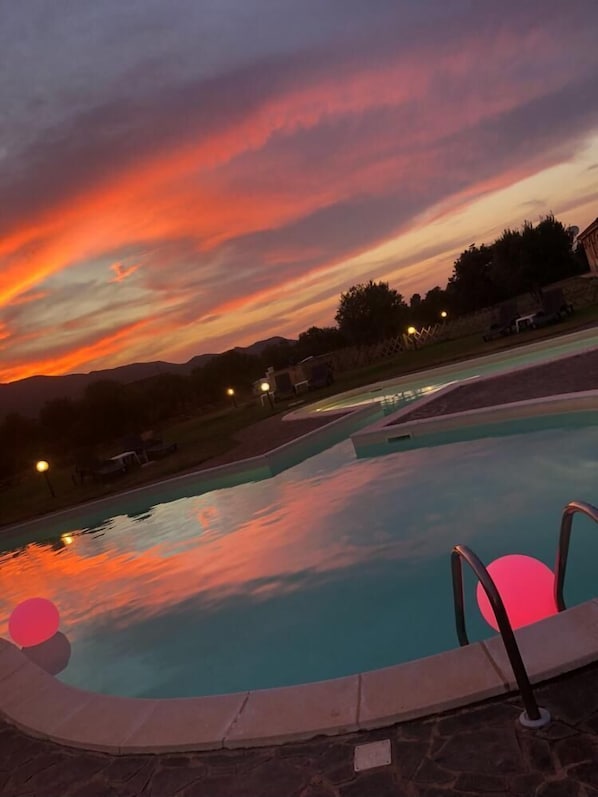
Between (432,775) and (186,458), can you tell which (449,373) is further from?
(432,775)

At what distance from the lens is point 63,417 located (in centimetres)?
5062

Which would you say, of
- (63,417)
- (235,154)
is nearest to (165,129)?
(235,154)

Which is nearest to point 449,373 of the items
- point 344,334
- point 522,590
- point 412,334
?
point 412,334

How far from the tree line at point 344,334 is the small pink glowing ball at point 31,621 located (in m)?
33.9

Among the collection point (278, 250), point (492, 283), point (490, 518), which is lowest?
point (490, 518)

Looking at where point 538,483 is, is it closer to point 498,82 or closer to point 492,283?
point 498,82

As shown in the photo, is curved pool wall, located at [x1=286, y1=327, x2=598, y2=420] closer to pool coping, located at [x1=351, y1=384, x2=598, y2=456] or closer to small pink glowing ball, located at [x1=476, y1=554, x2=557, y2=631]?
pool coping, located at [x1=351, y1=384, x2=598, y2=456]

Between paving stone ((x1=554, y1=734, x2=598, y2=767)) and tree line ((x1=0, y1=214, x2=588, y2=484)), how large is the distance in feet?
130

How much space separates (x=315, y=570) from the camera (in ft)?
25.9

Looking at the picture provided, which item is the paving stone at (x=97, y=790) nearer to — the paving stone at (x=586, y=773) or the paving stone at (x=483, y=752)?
the paving stone at (x=483, y=752)

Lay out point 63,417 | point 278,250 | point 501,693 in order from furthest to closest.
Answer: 1. point 63,417
2. point 278,250
3. point 501,693

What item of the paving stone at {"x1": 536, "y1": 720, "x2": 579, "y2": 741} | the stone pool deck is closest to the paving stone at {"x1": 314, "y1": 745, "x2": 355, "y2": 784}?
the stone pool deck

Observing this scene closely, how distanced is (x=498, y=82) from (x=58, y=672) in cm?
2013

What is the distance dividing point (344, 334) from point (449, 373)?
120 ft
